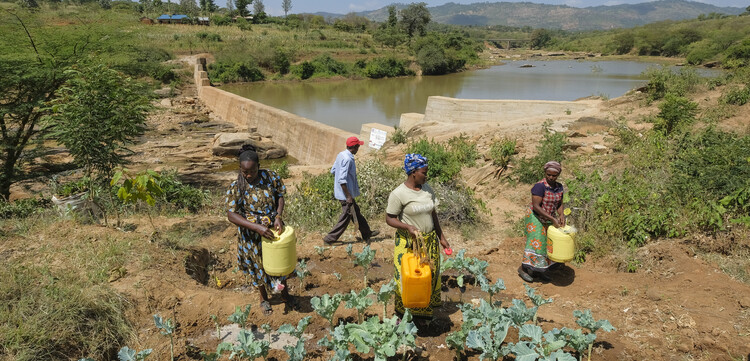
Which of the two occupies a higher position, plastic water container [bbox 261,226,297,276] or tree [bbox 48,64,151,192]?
tree [bbox 48,64,151,192]

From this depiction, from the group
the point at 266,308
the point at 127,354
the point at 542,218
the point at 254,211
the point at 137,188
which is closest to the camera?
the point at 127,354

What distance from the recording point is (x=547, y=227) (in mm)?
3975

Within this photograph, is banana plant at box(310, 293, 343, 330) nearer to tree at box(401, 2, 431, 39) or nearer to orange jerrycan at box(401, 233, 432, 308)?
orange jerrycan at box(401, 233, 432, 308)

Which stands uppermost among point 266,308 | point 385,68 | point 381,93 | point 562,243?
point 385,68

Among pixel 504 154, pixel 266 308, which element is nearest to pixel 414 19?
pixel 504 154

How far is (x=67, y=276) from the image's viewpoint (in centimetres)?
340

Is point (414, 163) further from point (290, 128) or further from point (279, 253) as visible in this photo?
point (290, 128)

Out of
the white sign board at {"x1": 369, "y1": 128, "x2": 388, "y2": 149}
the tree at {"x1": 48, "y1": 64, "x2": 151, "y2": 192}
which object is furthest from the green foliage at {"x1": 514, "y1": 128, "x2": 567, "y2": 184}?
the tree at {"x1": 48, "y1": 64, "x2": 151, "y2": 192}

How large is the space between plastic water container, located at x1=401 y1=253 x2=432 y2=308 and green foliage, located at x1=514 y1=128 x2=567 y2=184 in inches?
191

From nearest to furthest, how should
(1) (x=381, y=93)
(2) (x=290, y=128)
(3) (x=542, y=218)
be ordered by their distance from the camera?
(3) (x=542, y=218) → (2) (x=290, y=128) → (1) (x=381, y=93)

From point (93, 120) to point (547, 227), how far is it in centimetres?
599

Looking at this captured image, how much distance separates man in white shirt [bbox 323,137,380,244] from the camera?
4809 millimetres

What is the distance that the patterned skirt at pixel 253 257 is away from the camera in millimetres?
3385

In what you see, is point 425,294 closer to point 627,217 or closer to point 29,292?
point 29,292
